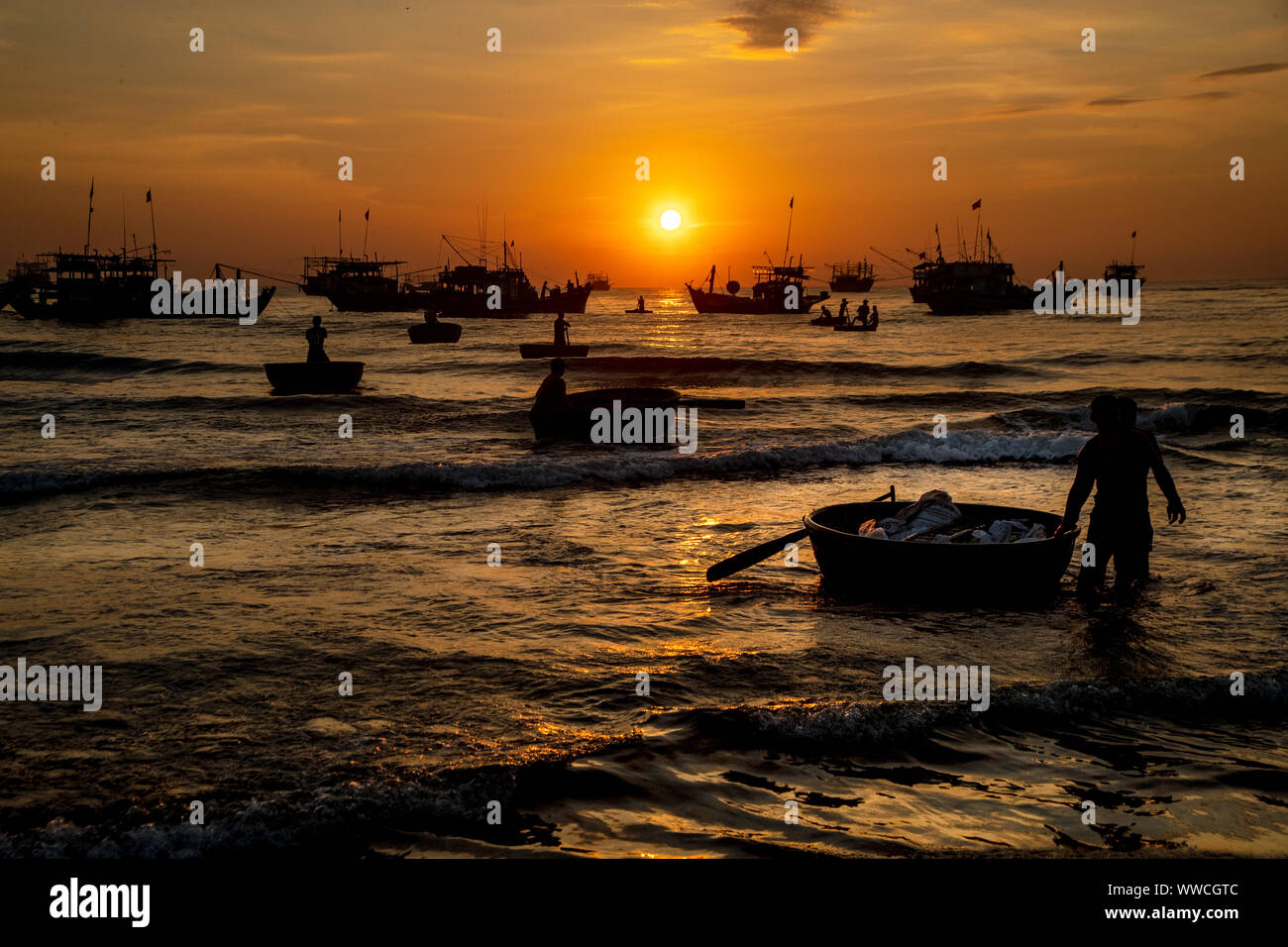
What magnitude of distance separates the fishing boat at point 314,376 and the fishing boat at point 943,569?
22044mm

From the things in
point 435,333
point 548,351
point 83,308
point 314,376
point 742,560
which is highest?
point 83,308

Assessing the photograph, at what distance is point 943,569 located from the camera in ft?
24.6

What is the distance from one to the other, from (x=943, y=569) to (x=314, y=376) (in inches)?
938

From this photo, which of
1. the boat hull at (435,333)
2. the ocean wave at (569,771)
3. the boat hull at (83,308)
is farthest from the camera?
the boat hull at (83,308)

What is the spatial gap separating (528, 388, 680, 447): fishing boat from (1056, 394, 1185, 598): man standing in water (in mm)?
11458

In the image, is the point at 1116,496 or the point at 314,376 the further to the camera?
the point at 314,376

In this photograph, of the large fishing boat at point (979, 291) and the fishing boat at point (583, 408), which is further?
the large fishing boat at point (979, 291)

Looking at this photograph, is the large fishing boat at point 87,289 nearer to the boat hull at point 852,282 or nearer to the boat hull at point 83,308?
the boat hull at point 83,308

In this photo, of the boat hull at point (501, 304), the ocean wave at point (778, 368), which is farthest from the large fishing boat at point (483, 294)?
the ocean wave at point (778, 368)

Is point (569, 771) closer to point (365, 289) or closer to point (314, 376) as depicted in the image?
point (314, 376)

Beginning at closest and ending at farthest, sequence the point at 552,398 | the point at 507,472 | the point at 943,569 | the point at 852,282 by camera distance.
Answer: the point at 943,569, the point at 507,472, the point at 552,398, the point at 852,282

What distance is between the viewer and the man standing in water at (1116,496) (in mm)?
7488

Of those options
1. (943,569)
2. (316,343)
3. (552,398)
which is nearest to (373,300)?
(316,343)

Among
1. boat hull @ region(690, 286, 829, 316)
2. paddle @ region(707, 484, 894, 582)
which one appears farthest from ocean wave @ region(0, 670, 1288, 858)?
boat hull @ region(690, 286, 829, 316)
